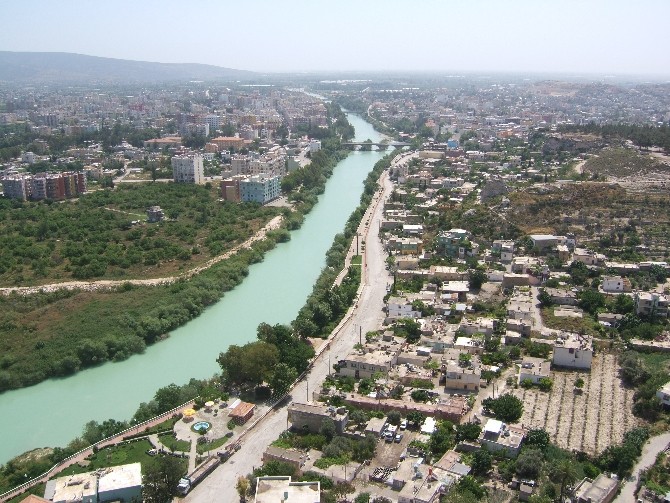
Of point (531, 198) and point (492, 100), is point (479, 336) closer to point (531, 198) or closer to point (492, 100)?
point (531, 198)

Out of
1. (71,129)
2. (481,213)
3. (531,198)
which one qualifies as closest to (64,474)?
(481,213)

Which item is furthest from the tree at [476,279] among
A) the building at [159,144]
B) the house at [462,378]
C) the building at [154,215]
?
the building at [159,144]

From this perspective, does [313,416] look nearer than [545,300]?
Yes

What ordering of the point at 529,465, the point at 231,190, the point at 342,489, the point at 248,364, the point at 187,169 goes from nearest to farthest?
the point at 342,489 → the point at 529,465 → the point at 248,364 → the point at 231,190 → the point at 187,169

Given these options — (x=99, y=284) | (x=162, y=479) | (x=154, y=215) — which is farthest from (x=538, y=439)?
(x=154, y=215)

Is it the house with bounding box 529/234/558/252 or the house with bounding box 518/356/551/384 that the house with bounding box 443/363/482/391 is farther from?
the house with bounding box 529/234/558/252

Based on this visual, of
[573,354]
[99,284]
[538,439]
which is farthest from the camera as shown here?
[99,284]

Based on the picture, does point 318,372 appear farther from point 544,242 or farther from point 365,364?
point 544,242
